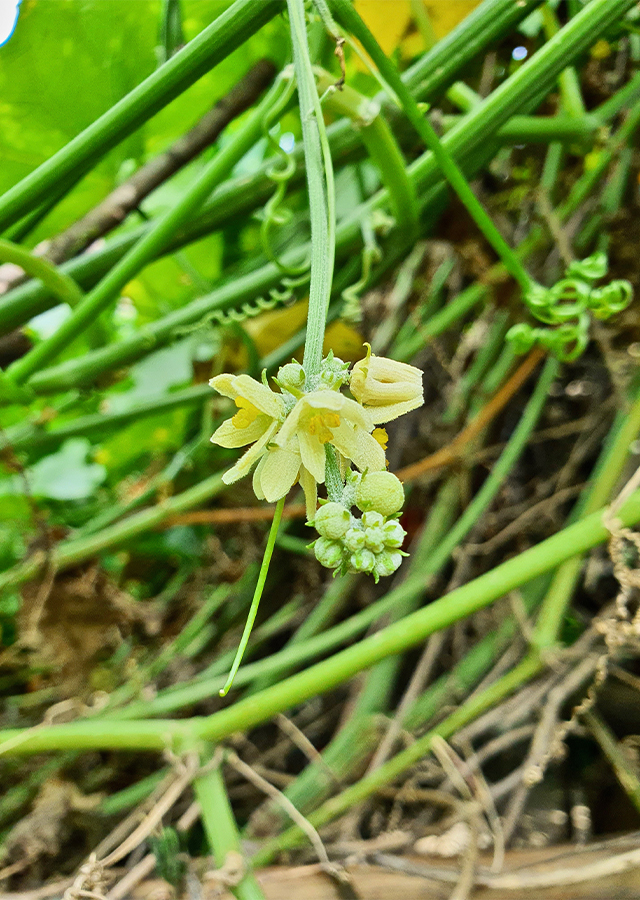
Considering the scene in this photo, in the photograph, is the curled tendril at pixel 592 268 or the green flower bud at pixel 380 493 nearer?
the green flower bud at pixel 380 493

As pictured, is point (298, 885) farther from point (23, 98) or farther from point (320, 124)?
point (23, 98)

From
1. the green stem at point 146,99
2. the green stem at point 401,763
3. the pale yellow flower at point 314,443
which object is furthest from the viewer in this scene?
the green stem at point 401,763

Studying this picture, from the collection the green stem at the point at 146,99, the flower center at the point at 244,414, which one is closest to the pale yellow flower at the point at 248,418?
the flower center at the point at 244,414

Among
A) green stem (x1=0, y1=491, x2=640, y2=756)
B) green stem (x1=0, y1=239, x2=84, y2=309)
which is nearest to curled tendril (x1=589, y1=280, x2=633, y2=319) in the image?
green stem (x1=0, y1=491, x2=640, y2=756)

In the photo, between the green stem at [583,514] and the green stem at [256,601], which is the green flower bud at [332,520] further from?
the green stem at [583,514]

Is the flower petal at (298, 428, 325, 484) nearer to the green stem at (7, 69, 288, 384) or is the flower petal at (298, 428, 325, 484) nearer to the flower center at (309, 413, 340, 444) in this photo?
the flower center at (309, 413, 340, 444)

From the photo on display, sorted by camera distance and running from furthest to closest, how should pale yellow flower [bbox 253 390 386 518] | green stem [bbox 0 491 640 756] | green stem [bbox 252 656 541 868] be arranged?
green stem [bbox 252 656 541 868] < green stem [bbox 0 491 640 756] < pale yellow flower [bbox 253 390 386 518]
